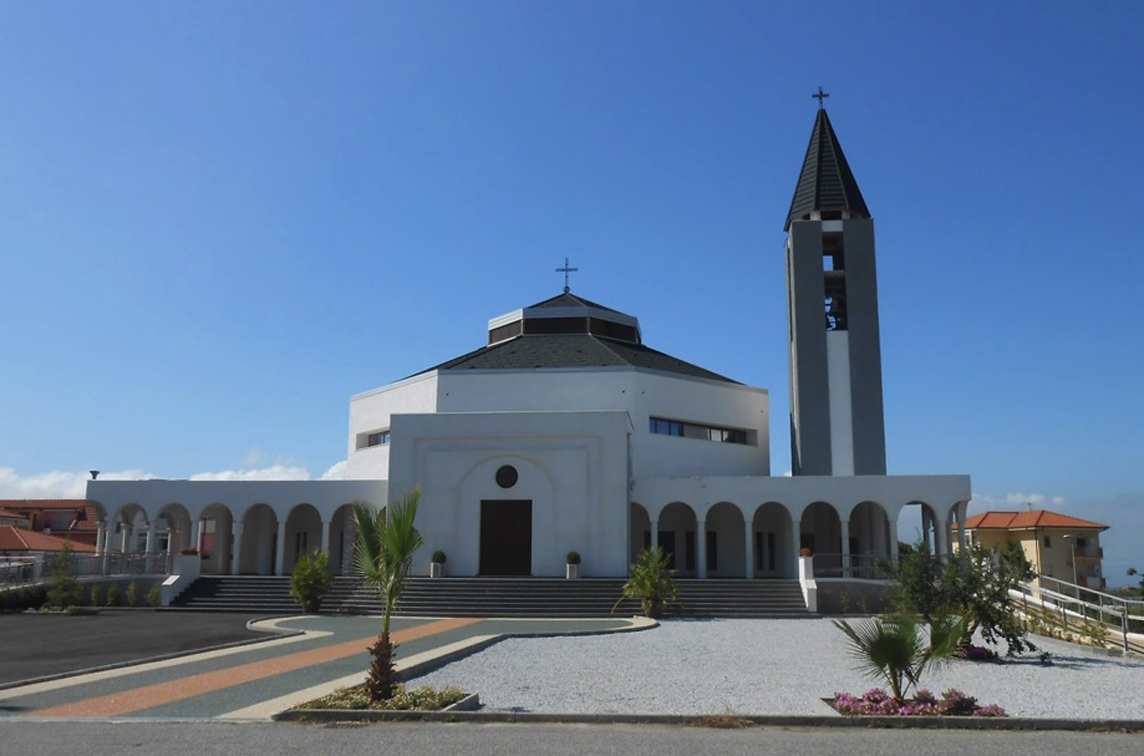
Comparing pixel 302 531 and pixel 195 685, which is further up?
pixel 302 531

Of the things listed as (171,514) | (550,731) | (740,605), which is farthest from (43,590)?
(550,731)

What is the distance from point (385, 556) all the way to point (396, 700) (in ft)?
5.77

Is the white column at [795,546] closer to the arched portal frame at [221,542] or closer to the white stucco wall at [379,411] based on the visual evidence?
the white stucco wall at [379,411]

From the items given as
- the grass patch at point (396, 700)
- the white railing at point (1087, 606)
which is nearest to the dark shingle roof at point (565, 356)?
the white railing at point (1087, 606)

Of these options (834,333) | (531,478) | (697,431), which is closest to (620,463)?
(531,478)

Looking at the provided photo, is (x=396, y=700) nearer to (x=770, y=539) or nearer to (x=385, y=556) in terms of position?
(x=385, y=556)

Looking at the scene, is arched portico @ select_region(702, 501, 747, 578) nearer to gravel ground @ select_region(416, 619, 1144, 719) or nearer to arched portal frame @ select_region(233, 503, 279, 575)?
gravel ground @ select_region(416, 619, 1144, 719)

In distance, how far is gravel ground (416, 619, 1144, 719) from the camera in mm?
11555

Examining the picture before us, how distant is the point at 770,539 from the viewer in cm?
3775

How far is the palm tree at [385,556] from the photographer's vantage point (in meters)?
11.4

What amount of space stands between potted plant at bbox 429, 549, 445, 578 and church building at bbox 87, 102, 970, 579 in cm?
45

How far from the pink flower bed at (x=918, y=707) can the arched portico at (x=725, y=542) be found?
2576cm

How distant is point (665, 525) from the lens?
37.3m

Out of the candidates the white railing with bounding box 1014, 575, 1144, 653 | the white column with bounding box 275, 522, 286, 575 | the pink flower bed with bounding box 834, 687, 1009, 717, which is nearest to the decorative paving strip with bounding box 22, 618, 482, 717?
the pink flower bed with bounding box 834, 687, 1009, 717
